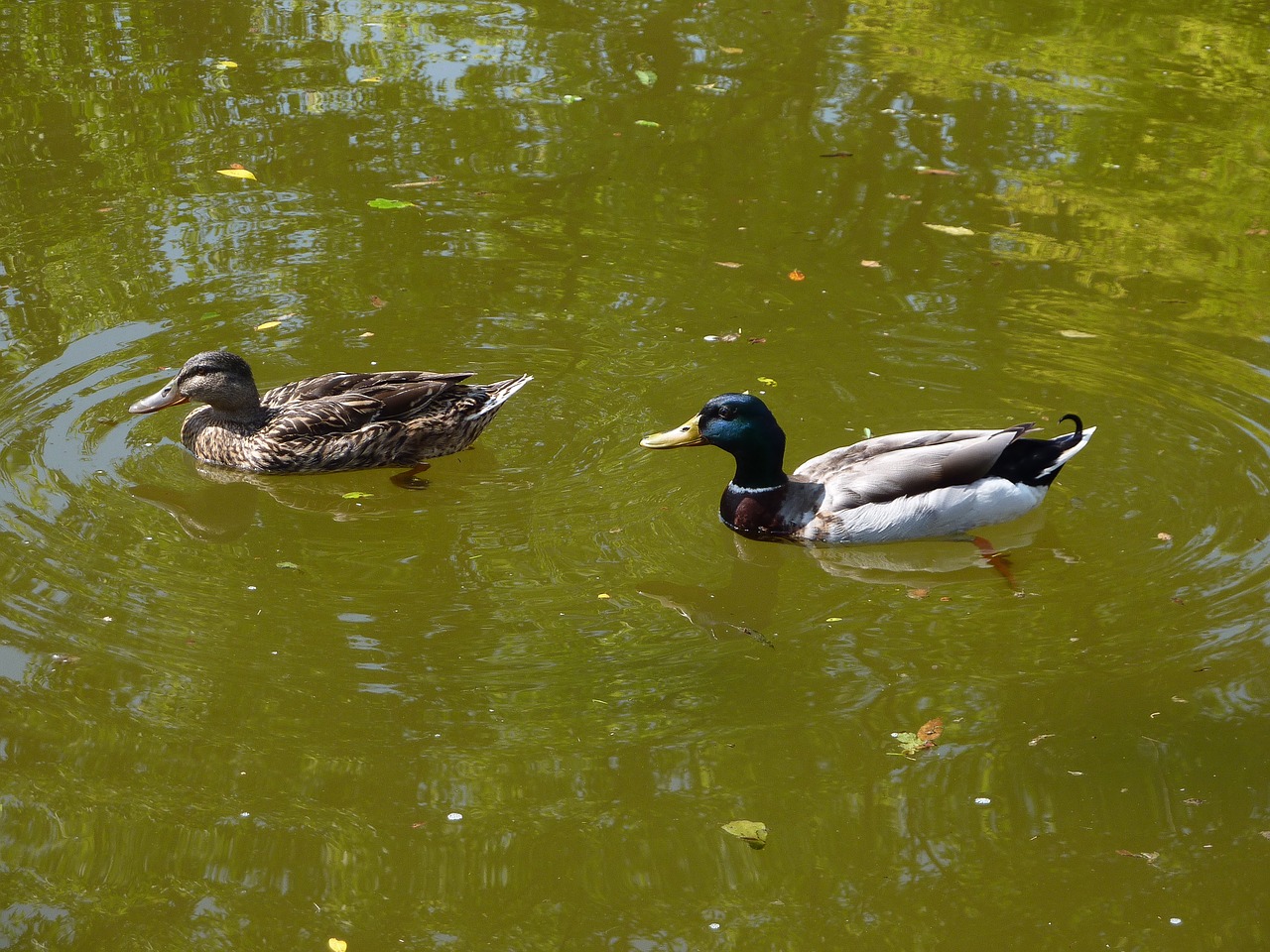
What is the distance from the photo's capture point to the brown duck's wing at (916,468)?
305 inches

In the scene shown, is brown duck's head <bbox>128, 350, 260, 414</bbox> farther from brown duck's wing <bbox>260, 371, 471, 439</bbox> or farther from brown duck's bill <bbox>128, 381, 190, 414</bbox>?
brown duck's wing <bbox>260, 371, 471, 439</bbox>

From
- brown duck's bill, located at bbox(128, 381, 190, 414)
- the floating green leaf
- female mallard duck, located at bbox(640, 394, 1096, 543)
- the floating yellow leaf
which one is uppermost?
the floating yellow leaf

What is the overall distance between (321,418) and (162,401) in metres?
0.95

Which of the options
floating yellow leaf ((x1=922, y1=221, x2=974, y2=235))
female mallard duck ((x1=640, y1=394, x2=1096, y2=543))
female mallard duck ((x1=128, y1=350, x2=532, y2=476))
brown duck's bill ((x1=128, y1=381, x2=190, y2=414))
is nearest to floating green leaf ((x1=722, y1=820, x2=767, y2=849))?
female mallard duck ((x1=640, y1=394, x2=1096, y2=543))

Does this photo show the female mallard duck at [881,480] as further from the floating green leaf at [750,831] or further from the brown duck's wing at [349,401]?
the floating green leaf at [750,831]

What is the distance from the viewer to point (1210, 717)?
20.6 feet

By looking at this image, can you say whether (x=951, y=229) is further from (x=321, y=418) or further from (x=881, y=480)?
(x=321, y=418)

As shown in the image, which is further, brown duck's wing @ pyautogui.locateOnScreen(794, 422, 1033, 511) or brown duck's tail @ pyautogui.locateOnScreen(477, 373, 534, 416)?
brown duck's tail @ pyautogui.locateOnScreen(477, 373, 534, 416)

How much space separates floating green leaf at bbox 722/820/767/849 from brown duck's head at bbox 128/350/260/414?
429cm

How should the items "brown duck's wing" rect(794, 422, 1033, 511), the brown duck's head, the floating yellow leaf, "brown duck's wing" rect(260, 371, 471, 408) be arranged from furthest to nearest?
1. the floating yellow leaf
2. "brown duck's wing" rect(260, 371, 471, 408)
3. the brown duck's head
4. "brown duck's wing" rect(794, 422, 1033, 511)

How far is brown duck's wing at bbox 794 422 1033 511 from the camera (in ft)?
25.4

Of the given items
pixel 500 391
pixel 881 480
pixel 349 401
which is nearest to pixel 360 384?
pixel 349 401

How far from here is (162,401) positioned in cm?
844

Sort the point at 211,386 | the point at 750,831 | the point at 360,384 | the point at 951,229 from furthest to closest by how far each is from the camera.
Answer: the point at 951,229
the point at 360,384
the point at 211,386
the point at 750,831
